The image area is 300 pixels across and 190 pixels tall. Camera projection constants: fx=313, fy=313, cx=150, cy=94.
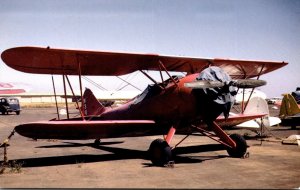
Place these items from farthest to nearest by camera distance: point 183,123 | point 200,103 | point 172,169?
1. point 183,123
2. point 200,103
3. point 172,169

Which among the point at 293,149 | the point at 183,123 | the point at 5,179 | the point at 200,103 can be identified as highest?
the point at 200,103

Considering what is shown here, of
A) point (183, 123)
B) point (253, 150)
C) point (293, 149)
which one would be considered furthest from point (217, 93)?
point (293, 149)

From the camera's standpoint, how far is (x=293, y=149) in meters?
10.5

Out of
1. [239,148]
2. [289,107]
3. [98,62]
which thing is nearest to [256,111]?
[289,107]

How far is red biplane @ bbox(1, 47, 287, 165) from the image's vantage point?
7.73 metres

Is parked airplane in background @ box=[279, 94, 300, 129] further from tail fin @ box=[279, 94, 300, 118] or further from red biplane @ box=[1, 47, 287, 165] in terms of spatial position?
red biplane @ box=[1, 47, 287, 165]

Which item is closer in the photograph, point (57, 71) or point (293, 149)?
point (57, 71)

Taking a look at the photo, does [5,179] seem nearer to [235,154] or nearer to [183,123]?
[183,123]

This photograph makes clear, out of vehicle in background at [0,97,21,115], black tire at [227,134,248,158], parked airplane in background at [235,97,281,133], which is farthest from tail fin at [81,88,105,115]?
vehicle in background at [0,97,21,115]

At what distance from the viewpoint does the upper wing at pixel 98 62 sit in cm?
802

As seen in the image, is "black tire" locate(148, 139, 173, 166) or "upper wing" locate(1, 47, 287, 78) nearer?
"black tire" locate(148, 139, 173, 166)

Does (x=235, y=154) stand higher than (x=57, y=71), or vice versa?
(x=57, y=71)

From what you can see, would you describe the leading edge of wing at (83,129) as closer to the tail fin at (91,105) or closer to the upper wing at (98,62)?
the upper wing at (98,62)

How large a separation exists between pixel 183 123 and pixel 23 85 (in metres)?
46.7
